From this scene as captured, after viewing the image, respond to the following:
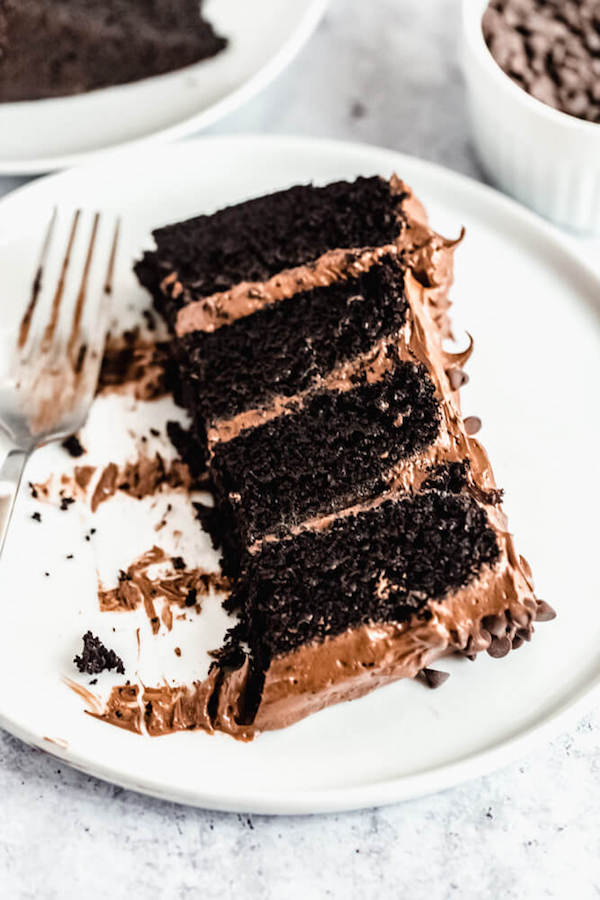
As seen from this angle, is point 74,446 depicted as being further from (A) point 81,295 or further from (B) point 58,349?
(A) point 81,295

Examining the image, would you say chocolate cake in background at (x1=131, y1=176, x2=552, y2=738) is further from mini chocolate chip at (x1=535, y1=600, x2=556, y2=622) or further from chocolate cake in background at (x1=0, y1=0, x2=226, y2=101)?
chocolate cake in background at (x1=0, y1=0, x2=226, y2=101)

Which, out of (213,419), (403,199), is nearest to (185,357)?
(213,419)

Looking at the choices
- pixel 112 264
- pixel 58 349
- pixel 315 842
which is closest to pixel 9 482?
pixel 58 349

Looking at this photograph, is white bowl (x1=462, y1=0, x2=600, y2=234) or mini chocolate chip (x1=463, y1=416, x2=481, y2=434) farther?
white bowl (x1=462, y1=0, x2=600, y2=234)

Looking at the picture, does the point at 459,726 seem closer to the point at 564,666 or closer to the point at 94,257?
the point at 564,666

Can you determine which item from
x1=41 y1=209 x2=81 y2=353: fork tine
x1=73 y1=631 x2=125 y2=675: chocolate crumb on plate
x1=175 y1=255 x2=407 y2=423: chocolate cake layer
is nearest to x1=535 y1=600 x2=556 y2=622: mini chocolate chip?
x1=175 y1=255 x2=407 y2=423: chocolate cake layer

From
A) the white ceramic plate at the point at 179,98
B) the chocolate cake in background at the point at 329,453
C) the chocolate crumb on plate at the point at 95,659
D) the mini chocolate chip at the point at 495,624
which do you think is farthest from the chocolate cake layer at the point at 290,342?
the white ceramic plate at the point at 179,98
